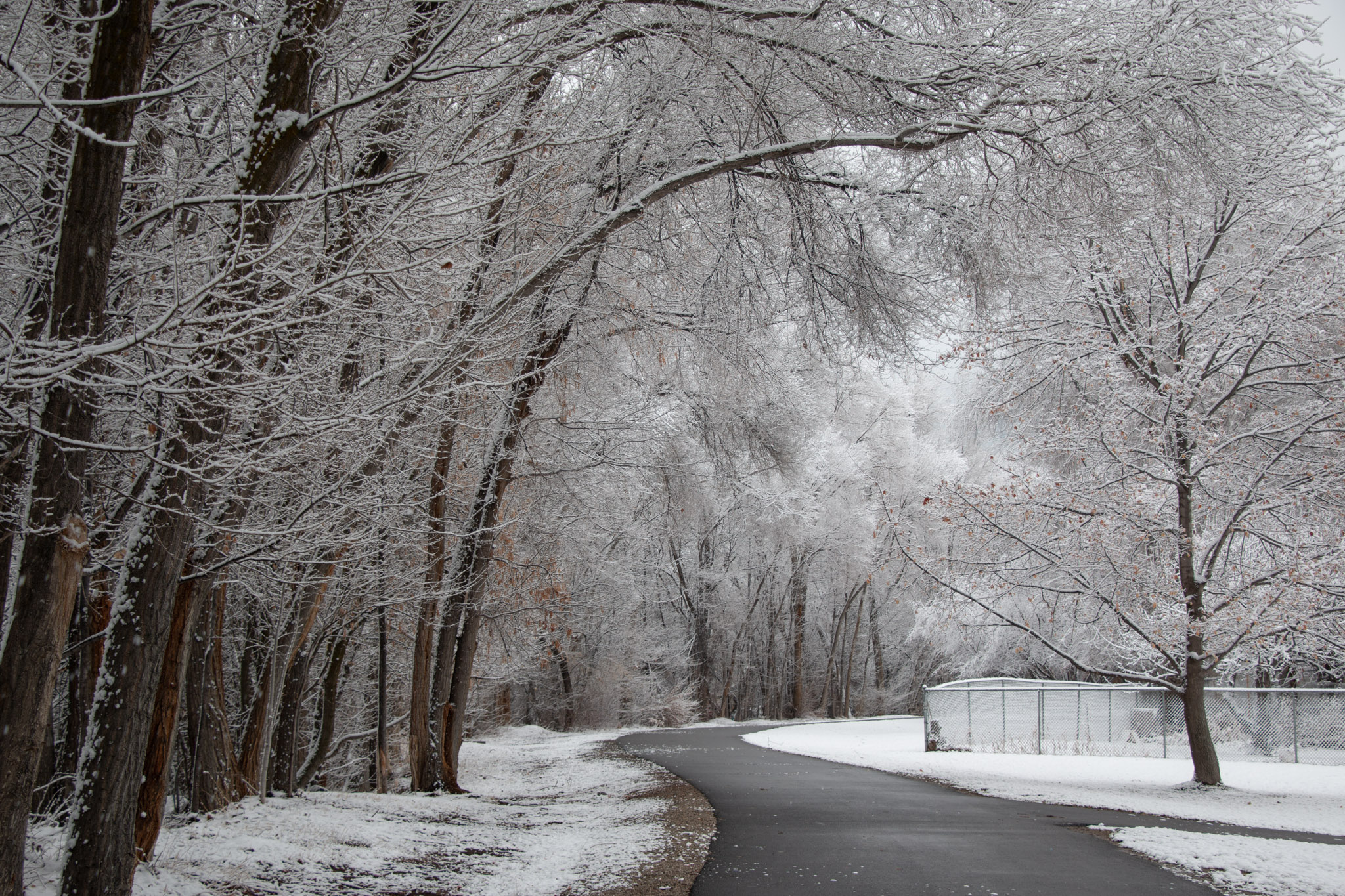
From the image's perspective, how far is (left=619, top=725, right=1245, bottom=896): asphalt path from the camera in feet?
19.2

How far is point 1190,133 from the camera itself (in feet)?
22.5

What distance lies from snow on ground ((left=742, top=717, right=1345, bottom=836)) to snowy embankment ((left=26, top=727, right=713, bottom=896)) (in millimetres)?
4666

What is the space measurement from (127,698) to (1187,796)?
10.9 meters

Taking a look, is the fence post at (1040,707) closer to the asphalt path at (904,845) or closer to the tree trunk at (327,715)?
the asphalt path at (904,845)

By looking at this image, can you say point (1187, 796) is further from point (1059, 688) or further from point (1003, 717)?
point (1003, 717)

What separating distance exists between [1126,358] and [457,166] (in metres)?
10.7

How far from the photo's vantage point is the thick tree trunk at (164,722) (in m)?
5.51

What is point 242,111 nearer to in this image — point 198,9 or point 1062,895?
point 198,9

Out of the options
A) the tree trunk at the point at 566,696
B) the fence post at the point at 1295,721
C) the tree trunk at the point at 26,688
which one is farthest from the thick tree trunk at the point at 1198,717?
the tree trunk at the point at 566,696

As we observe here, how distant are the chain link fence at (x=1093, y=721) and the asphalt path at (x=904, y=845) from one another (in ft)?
19.7

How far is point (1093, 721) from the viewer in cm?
1788

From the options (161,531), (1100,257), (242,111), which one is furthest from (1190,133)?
(161,531)

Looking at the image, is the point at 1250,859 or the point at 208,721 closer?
the point at 1250,859

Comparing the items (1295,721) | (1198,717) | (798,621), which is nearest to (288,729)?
(1198,717)
